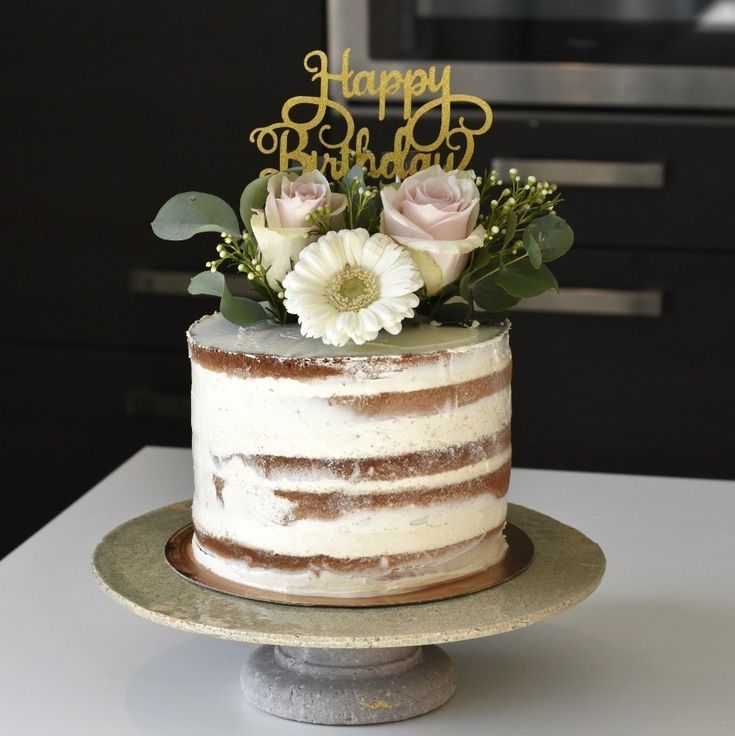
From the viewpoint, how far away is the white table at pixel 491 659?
2.96ft

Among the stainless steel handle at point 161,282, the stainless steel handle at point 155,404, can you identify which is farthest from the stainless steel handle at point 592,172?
the stainless steel handle at point 155,404

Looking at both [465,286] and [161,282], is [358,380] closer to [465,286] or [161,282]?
[465,286]

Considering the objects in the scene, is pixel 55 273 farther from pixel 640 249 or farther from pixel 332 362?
pixel 332 362

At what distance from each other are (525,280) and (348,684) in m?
0.30

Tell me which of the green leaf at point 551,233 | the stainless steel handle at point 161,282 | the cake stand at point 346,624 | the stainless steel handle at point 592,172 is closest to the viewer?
the cake stand at point 346,624

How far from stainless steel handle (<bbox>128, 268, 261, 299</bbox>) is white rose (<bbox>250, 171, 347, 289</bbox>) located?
1299 mm

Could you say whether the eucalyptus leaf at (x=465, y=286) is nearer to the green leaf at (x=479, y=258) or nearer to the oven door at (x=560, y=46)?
the green leaf at (x=479, y=258)

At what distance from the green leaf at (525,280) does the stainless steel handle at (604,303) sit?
117 cm

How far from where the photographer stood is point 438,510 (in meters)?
0.88

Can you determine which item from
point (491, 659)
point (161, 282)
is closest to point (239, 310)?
point (491, 659)

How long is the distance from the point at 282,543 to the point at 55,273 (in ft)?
4.95

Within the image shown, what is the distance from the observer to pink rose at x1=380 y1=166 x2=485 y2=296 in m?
0.86

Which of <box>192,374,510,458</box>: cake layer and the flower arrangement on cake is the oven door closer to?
the flower arrangement on cake

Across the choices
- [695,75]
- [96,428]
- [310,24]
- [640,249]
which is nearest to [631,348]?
[640,249]
